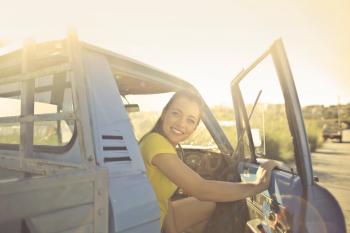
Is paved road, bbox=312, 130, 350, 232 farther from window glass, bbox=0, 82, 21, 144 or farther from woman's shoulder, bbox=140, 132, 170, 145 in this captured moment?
window glass, bbox=0, 82, 21, 144

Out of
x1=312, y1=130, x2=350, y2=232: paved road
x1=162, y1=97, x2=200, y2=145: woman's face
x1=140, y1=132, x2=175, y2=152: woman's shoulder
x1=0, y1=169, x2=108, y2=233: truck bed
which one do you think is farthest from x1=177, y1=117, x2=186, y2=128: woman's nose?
x1=312, y1=130, x2=350, y2=232: paved road

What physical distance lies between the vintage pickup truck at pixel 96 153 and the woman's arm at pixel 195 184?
0.76ft

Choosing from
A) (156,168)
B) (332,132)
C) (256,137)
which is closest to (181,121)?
(156,168)

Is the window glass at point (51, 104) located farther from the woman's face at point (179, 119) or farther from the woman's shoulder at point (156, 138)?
the woman's face at point (179, 119)

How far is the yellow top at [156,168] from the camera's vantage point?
7.27ft

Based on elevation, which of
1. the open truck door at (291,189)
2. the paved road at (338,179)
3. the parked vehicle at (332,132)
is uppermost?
the open truck door at (291,189)

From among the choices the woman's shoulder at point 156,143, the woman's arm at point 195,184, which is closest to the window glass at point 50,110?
the woman's shoulder at point 156,143

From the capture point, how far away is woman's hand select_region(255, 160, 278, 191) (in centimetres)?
231

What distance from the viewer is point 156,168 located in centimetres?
230

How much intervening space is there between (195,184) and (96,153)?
26.8 inches

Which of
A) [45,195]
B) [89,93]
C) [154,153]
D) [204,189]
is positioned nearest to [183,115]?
[154,153]

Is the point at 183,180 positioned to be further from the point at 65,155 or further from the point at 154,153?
the point at 65,155

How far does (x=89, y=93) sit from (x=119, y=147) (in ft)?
1.14

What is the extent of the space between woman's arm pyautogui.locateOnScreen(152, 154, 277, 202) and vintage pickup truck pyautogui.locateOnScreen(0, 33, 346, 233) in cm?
23
